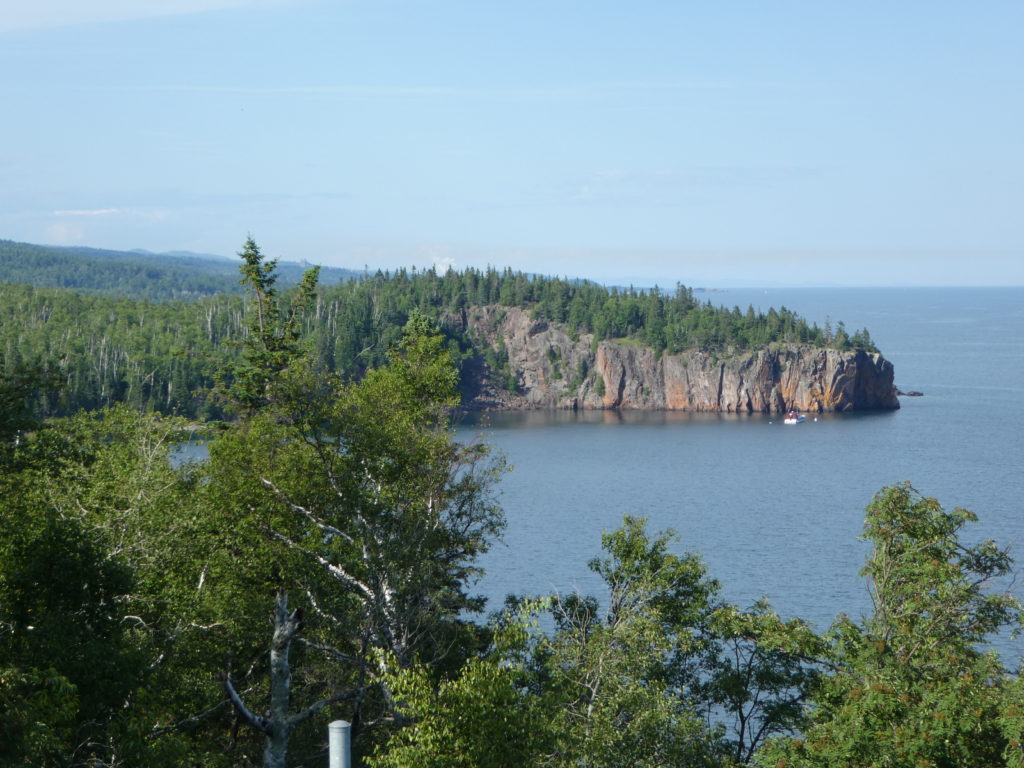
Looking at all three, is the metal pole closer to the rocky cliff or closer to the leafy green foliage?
the leafy green foliage

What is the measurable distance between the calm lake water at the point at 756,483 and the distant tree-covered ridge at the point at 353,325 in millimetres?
19654

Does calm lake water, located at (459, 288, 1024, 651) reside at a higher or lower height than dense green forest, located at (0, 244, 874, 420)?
lower

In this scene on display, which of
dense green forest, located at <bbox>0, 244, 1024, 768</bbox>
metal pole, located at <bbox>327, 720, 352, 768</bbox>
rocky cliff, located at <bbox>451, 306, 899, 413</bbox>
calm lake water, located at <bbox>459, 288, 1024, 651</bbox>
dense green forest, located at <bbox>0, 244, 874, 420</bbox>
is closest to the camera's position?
metal pole, located at <bbox>327, 720, 352, 768</bbox>

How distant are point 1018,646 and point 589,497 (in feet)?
140

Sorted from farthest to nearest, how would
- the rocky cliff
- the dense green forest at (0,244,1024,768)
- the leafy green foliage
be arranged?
the rocky cliff → the leafy green foliage → the dense green forest at (0,244,1024,768)

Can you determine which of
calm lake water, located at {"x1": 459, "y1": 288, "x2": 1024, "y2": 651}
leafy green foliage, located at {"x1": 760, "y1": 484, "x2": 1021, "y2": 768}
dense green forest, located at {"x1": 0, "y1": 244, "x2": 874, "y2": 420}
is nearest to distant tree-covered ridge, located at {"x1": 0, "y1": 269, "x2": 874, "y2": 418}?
dense green forest, located at {"x1": 0, "y1": 244, "x2": 874, "y2": 420}

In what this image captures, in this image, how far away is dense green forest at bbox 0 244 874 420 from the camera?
126 metres

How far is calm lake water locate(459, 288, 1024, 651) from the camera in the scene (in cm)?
5178

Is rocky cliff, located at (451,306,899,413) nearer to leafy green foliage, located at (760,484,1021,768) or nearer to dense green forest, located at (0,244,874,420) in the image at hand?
dense green forest, located at (0,244,874,420)

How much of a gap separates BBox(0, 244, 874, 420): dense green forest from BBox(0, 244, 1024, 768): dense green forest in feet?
323

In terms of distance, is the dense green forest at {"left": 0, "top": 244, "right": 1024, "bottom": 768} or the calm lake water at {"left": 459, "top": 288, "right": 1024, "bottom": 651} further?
the calm lake water at {"left": 459, "top": 288, "right": 1024, "bottom": 651}

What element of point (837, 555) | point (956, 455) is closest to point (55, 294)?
point (956, 455)

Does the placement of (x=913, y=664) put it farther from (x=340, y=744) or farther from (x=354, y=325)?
(x=354, y=325)


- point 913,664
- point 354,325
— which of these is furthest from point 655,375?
point 913,664
